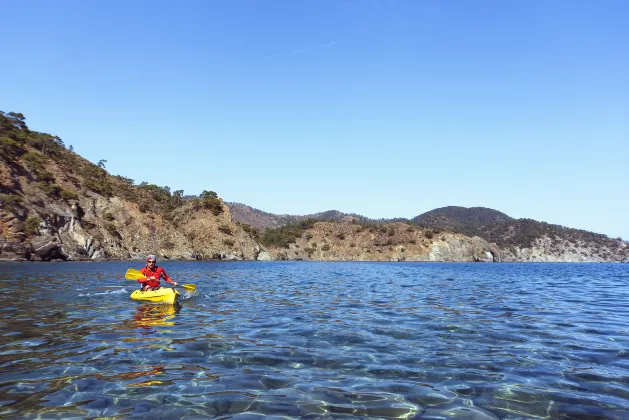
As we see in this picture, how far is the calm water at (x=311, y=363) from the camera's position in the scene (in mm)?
7102

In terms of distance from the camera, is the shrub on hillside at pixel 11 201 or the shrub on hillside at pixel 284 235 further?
the shrub on hillside at pixel 284 235

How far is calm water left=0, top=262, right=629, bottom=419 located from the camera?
7102 millimetres

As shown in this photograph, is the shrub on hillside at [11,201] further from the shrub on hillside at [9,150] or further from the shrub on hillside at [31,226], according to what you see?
the shrub on hillside at [9,150]

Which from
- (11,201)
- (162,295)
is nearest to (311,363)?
(162,295)

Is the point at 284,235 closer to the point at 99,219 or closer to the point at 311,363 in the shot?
the point at 99,219

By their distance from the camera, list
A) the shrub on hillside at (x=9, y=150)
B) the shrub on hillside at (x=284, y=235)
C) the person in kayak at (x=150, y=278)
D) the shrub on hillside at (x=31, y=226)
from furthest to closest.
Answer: the shrub on hillside at (x=284, y=235) < the shrub on hillside at (x=9, y=150) < the shrub on hillside at (x=31, y=226) < the person in kayak at (x=150, y=278)

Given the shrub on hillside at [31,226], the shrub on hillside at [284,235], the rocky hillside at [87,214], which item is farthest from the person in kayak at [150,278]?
the shrub on hillside at [284,235]

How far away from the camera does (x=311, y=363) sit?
9.78 m

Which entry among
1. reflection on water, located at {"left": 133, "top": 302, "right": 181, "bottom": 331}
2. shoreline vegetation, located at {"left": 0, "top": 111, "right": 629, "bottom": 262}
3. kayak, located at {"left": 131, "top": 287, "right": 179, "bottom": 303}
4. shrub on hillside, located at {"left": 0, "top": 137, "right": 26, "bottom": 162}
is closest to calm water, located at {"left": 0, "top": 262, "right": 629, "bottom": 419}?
reflection on water, located at {"left": 133, "top": 302, "right": 181, "bottom": 331}

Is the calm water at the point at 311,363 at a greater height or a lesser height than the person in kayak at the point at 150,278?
lesser

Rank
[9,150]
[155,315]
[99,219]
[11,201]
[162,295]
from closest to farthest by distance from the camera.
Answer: [155,315]
[162,295]
[11,201]
[9,150]
[99,219]

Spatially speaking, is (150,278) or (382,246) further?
(382,246)

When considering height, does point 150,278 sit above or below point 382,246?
below

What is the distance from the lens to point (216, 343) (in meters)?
11.7
